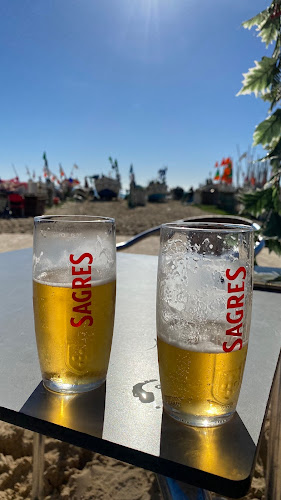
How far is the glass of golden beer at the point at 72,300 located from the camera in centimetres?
48

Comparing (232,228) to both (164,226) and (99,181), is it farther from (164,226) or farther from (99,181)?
(99,181)

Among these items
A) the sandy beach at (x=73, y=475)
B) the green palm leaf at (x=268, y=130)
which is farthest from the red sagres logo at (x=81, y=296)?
the green palm leaf at (x=268, y=130)

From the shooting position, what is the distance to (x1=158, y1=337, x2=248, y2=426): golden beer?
422mm

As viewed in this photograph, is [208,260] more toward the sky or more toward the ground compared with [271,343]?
more toward the sky

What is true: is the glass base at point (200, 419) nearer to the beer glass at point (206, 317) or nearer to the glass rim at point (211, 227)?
the beer glass at point (206, 317)

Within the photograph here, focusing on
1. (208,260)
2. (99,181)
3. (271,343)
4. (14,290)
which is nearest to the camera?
(208,260)

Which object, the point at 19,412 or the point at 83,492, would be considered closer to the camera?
the point at 19,412

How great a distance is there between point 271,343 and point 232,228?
1.10 feet

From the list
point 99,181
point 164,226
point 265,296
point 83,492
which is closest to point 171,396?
point 164,226

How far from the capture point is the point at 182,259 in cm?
43

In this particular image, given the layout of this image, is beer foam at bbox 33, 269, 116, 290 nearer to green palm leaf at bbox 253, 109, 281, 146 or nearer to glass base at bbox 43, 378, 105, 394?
glass base at bbox 43, 378, 105, 394

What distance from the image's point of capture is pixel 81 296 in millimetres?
476

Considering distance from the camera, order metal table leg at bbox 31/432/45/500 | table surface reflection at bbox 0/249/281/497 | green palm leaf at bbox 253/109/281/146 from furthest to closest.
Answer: green palm leaf at bbox 253/109/281/146 < metal table leg at bbox 31/432/45/500 < table surface reflection at bbox 0/249/281/497

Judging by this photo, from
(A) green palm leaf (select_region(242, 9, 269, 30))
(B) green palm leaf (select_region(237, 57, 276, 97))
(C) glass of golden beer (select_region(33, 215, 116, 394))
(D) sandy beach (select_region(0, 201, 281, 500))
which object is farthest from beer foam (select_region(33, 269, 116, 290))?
(A) green palm leaf (select_region(242, 9, 269, 30))
